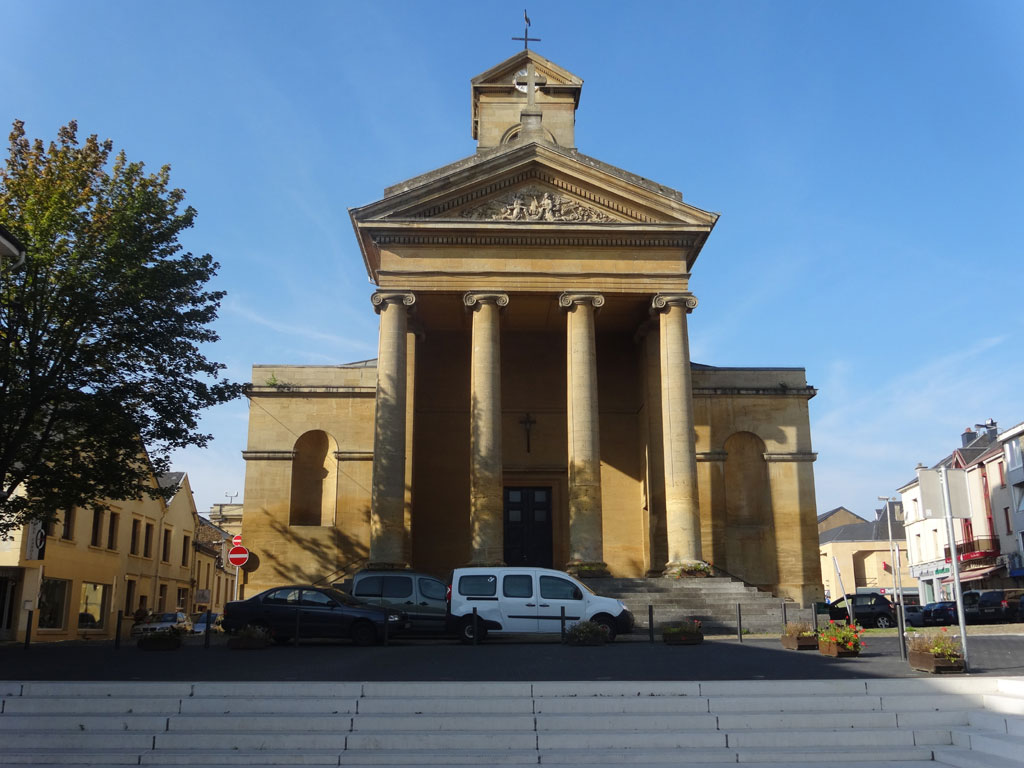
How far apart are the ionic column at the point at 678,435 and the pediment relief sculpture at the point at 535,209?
3263 mm

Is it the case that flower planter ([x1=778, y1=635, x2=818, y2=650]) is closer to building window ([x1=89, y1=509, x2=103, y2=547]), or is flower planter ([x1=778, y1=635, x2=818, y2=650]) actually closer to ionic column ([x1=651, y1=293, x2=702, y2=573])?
ionic column ([x1=651, y1=293, x2=702, y2=573])

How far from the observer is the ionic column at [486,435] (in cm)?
2441

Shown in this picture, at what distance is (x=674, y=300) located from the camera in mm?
26109

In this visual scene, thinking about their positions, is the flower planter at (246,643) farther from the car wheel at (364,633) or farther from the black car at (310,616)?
the car wheel at (364,633)

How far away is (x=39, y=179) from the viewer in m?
19.0

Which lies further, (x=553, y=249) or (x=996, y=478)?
(x=996, y=478)

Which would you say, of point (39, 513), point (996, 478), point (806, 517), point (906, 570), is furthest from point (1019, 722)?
point (906, 570)

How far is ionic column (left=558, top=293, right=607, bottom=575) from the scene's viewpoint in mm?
24312

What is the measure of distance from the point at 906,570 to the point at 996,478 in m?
20.6

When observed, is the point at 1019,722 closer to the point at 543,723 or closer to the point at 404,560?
the point at 543,723

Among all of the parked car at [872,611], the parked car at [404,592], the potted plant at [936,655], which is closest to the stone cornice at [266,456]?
the parked car at [404,592]

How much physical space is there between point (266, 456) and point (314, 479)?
1.74 meters

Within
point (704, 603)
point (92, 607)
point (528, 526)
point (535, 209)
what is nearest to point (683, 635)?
point (704, 603)

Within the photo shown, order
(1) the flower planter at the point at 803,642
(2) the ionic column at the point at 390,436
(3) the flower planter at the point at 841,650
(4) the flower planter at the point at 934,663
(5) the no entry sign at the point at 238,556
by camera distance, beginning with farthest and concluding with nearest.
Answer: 1. (5) the no entry sign at the point at 238,556
2. (2) the ionic column at the point at 390,436
3. (1) the flower planter at the point at 803,642
4. (3) the flower planter at the point at 841,650
5. (4) the flower planter at the point at 934,663
